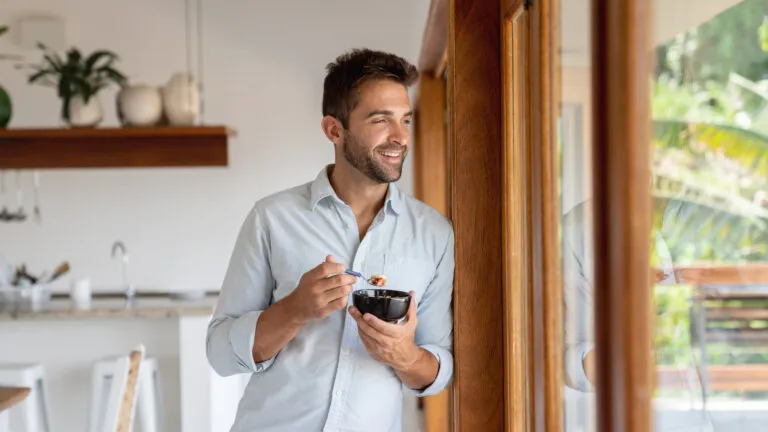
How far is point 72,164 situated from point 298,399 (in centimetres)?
370

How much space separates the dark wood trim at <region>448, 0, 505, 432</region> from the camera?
6.24 ft

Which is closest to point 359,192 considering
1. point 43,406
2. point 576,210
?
point 576,210

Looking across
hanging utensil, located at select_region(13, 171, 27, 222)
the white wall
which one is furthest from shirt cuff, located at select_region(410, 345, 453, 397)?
hanging utensil, located at select_region(13, 171, 27, 222)

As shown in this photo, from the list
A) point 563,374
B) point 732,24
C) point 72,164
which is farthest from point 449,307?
point 72,164

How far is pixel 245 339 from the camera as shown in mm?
1805

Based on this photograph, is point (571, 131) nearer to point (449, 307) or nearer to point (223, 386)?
point (449, 307)

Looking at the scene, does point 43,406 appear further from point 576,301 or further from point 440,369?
point 576,301

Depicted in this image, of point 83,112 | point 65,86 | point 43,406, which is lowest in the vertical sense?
point 43,406

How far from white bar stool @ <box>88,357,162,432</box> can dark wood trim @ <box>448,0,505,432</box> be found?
2465 mm

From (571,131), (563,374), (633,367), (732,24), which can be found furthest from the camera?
(563,374)

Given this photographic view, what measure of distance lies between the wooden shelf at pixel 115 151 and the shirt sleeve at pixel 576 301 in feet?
12.9

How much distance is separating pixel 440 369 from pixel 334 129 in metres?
0.58

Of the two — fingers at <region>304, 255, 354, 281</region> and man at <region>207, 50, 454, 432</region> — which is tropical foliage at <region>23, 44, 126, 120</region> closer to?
man at <region>207, 50, 454, 432</region>

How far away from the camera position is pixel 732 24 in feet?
2.32
